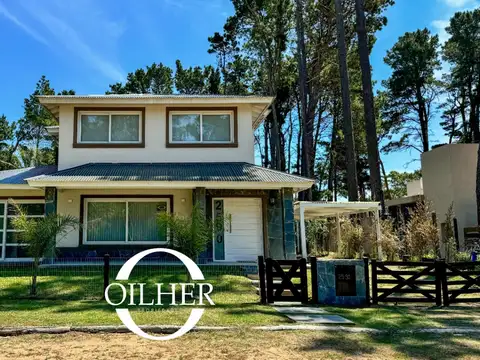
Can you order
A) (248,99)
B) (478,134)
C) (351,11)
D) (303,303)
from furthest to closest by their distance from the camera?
(478,134)
(351,11)
(248,99)
(303,303)

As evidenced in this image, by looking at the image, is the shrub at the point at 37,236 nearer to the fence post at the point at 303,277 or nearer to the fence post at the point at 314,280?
the fence post at the point at 303,277

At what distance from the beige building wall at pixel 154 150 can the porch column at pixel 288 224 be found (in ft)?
8.87

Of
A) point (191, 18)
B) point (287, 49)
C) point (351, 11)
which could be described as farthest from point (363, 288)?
point (287, 49)

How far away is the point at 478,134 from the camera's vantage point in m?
34.6

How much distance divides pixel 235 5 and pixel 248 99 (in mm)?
15964

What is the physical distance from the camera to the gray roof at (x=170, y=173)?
14680mm

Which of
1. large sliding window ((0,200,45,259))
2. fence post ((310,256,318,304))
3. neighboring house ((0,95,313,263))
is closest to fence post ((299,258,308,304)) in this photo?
fence post ((310,256,318,304))

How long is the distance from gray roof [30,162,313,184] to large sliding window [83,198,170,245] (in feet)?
3.89

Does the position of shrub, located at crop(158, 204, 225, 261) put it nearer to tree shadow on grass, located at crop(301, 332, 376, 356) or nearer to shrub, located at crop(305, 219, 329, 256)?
tree shadow on grass, located at crop(301, 332, 376, 356)

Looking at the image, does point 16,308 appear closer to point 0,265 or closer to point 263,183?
point 0,265

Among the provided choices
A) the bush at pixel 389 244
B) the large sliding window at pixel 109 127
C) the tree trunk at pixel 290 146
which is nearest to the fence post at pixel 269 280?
the bush at pixel 389 244

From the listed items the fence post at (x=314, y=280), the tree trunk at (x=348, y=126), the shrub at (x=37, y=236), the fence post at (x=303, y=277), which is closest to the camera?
the fence post at (x=303, y=277)

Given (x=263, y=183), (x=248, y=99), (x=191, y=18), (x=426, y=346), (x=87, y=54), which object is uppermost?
(x=191, y=18)

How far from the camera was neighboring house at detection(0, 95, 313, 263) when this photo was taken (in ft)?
49.6
